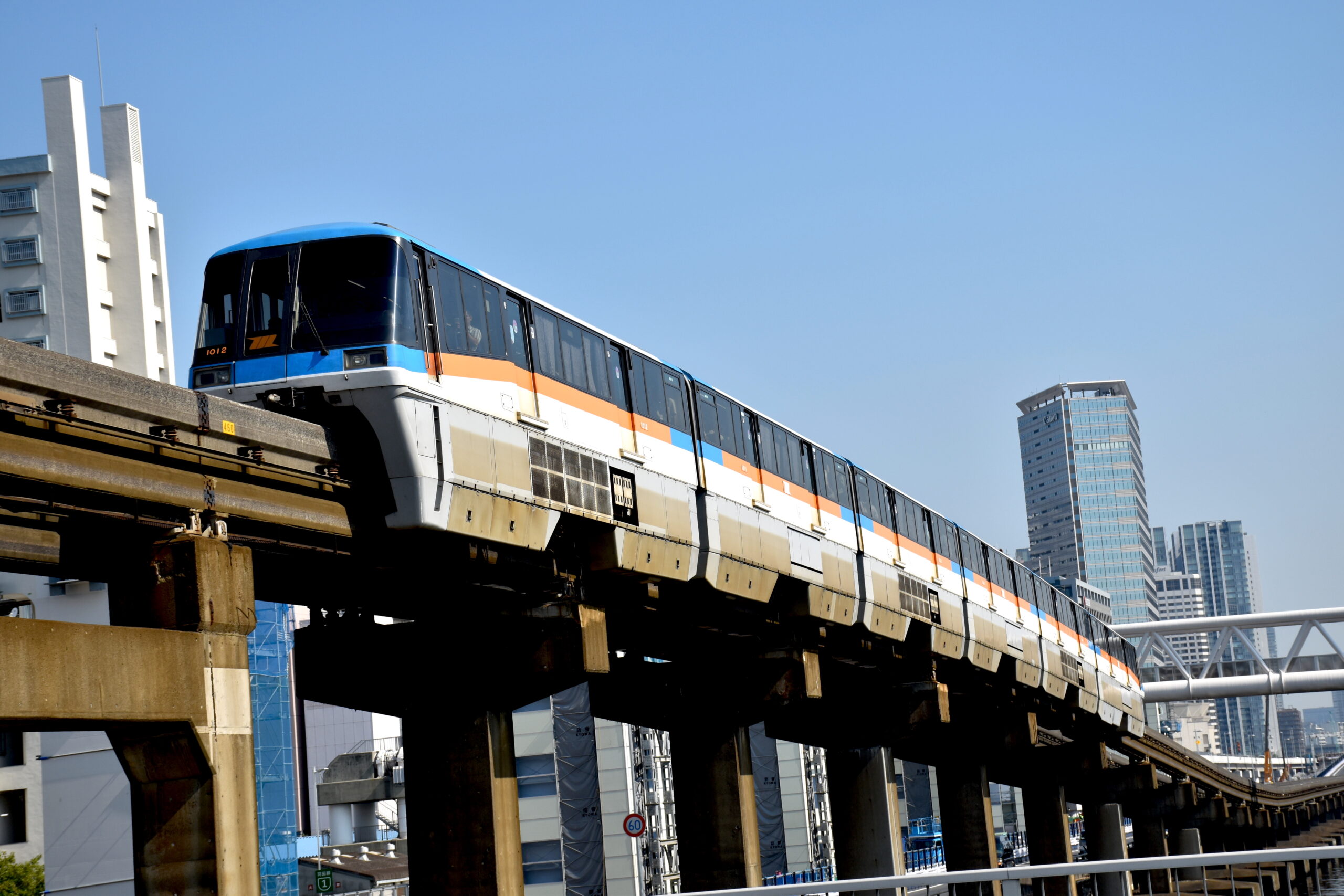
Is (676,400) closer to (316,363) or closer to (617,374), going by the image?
(617,374)

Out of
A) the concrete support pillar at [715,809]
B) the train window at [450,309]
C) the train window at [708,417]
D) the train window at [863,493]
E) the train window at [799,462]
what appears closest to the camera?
the train window at [450,309]

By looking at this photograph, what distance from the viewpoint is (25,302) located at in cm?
7569

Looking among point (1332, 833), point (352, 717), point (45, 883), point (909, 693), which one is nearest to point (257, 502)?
point (909, 693)

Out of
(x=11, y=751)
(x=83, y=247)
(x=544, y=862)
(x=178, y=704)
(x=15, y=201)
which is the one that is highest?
(x=15, y=201)

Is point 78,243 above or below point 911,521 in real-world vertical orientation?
above

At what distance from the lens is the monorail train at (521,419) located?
59.2 ft

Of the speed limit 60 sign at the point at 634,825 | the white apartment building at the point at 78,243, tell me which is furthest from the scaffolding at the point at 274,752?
the speed limit 60 sign at the point at 634,825

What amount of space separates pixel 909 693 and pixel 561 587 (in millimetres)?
20874

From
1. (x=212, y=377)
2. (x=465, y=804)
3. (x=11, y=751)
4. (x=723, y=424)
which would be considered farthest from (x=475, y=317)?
(x=11, y=751)

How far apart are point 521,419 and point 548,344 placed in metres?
2.06

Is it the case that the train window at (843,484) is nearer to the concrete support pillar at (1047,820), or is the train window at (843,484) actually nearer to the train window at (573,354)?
the train window at (573,354)

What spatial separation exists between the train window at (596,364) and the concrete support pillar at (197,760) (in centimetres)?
887

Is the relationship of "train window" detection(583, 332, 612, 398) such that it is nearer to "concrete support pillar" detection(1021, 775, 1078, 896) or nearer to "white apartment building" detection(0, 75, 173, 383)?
"concrete support pillar" detection(1021, 775, 1078, 896)

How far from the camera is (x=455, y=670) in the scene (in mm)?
23641
